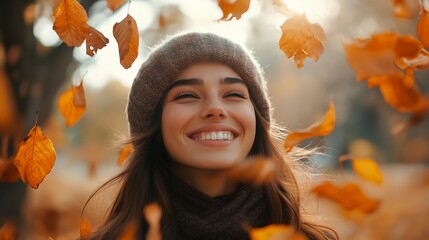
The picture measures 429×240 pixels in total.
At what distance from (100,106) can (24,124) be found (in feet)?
102

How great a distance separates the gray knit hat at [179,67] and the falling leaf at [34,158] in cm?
75

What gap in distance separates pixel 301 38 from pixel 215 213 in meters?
0.88

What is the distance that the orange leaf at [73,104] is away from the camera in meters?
1.93

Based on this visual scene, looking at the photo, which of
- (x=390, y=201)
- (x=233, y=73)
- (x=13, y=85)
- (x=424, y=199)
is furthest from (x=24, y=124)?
(x=390, y=201)

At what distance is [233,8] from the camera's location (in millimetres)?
1623

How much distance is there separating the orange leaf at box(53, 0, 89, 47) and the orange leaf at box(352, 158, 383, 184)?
937mm

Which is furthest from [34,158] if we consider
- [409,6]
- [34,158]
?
[409,6]

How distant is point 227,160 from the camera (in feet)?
7.52

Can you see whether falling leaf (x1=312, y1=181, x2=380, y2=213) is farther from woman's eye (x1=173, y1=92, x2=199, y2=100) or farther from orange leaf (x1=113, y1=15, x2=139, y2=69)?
woman's eye (x1=173, y1=92, x2=199, y2=100)

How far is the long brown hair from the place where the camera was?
2471 mm

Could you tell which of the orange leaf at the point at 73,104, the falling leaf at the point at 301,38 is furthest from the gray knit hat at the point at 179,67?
the falling leaf at the point at 301,38

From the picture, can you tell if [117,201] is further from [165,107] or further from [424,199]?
[424,199]

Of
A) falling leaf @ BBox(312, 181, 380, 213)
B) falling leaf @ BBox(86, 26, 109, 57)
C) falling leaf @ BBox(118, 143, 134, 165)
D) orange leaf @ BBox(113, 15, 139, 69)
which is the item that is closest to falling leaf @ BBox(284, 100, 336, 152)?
falling leaf @ BBox(312, 181, 380, 213)

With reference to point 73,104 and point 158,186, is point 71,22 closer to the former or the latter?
point 73,104
